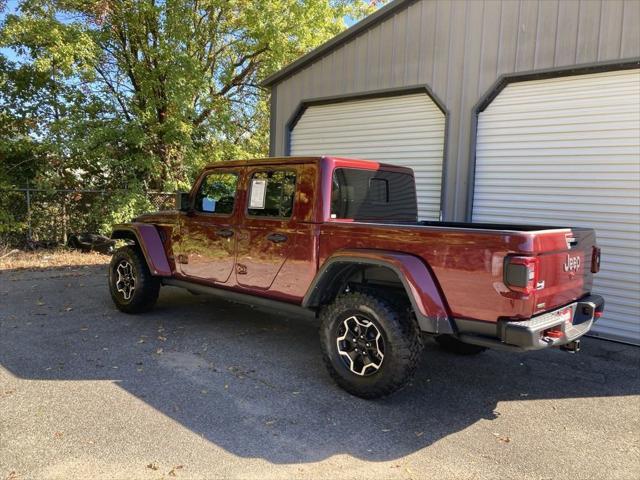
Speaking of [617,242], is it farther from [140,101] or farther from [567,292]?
[140,101]

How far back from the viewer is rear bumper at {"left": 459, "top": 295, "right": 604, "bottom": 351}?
3.09 meters

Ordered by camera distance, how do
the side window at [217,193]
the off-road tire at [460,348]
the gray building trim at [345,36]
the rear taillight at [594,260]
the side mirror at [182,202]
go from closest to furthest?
the rear taillight at [594,260]
the off-road tire at [460,348]
the side window at [217,193]
the side mirror at [182,202]
the gray building trim at [345,36]

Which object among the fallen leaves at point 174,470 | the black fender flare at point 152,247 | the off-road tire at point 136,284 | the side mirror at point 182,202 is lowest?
the fallen leaves at point 174,470

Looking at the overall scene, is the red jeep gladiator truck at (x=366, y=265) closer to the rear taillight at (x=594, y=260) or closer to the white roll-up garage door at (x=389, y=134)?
the rear taillight at (x=594, y=260)

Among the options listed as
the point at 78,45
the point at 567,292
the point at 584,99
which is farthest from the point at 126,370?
the point at 78,45

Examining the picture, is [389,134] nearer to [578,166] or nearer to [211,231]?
[578,166]

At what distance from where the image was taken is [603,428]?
3.59 meters

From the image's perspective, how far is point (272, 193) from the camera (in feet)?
15.6

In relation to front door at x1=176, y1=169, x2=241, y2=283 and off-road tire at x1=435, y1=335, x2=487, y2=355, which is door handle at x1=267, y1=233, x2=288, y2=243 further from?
off-road tire at x1=435, y1=335, x2=487, y2=355

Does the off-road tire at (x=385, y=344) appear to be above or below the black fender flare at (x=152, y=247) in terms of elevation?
below

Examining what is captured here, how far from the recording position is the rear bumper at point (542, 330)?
3.09m

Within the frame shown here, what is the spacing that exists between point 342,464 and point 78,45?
34.2ft

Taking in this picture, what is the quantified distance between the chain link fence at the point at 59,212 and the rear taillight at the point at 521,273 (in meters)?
8.83

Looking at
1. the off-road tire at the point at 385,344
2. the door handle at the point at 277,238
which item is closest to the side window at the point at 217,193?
the door handle at the point at 277,238
